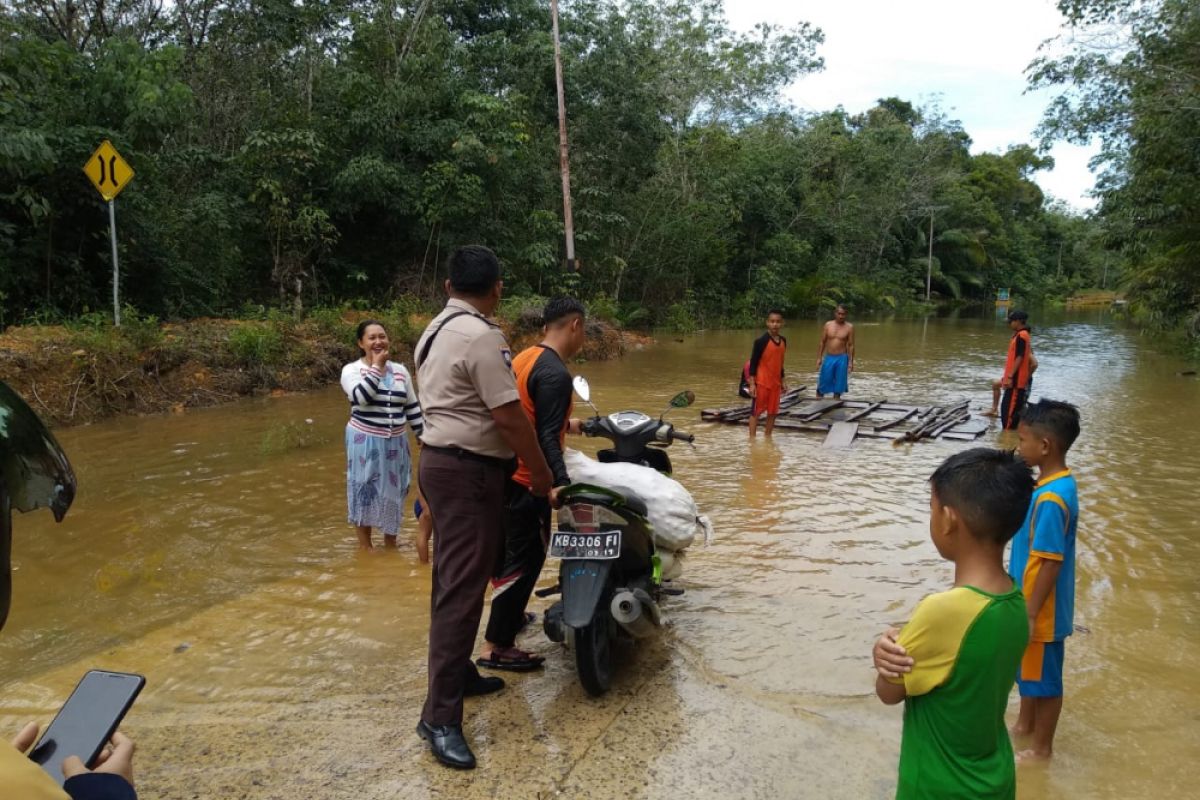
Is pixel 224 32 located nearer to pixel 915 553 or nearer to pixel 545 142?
pixel 545 142

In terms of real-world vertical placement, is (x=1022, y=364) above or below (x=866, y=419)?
above

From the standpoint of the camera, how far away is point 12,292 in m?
10.9

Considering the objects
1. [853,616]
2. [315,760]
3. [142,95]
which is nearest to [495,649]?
[315,760]

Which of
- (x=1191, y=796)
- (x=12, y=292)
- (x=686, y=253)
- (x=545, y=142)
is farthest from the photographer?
(x=686, y=253)

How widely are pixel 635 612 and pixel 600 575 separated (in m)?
0.26

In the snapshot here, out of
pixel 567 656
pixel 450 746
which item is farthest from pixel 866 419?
pixel 450 746

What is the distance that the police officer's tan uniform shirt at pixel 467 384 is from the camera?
2.91 m

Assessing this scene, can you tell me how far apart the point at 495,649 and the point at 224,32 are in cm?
1651

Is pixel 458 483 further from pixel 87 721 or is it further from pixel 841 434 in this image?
pixel 841 434

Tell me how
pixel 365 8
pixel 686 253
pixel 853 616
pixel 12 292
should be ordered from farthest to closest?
pixel 686 253
pixel 365 8
pixel 12 292
pixel 853 616

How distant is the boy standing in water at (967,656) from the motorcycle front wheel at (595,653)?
153 cm

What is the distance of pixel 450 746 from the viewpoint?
2932mm

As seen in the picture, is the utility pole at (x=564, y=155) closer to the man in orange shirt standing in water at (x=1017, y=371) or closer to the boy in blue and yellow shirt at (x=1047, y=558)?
the man in orange shirt standing in water at (x=1017, y=371)

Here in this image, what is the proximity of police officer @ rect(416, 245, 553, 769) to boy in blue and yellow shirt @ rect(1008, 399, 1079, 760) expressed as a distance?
6.01ft
